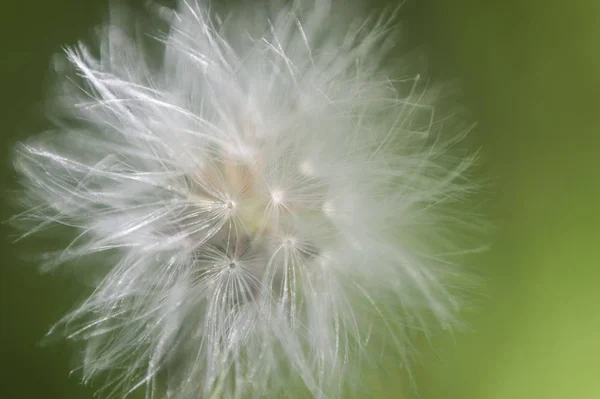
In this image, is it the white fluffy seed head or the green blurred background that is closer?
the white fluffy seed head

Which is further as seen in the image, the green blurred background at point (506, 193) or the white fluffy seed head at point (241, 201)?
the green blurred background at point (506, 193)

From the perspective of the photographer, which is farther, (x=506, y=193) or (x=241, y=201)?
(x=506, y=193)

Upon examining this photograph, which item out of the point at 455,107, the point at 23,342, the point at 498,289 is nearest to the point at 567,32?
the point at 455,107

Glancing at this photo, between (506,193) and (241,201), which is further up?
(506,193)

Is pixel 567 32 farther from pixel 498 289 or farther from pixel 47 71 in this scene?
pixel 47 71
